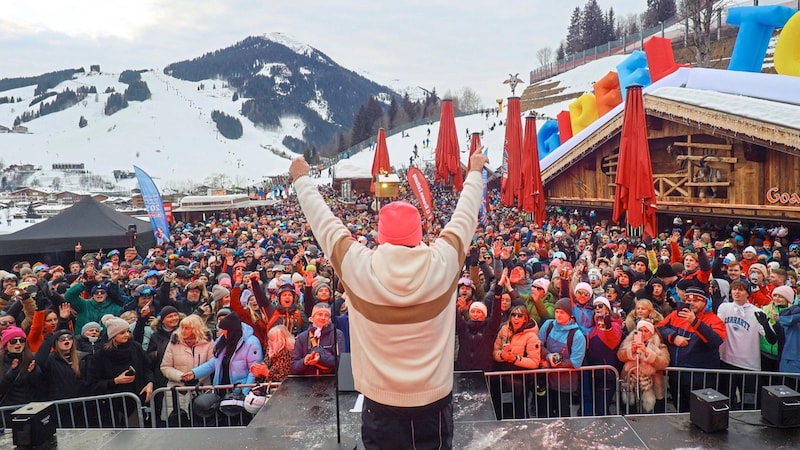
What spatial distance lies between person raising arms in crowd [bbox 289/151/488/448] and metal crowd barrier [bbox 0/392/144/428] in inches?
127

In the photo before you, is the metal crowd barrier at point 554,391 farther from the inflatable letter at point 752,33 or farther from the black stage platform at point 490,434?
the inflatable letter at point 752,33

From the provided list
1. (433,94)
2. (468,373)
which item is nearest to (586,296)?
(468,373)

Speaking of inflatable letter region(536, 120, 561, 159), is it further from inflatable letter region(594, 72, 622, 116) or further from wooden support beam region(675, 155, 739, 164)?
wooden support beam region(675, 155, 739, 164)

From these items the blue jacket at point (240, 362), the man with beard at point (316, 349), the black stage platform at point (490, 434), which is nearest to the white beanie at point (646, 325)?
the black stage platform at point (490, 434)

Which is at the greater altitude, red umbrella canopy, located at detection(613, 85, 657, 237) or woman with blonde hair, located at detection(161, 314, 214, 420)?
red umbrella canopy, located at detection(613, 85, 657, 237)

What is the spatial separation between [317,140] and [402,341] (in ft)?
481

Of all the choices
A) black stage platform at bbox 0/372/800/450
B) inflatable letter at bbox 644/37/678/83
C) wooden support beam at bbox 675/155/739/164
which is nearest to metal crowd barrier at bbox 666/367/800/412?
black stage platform at bbox 0/372/800/450

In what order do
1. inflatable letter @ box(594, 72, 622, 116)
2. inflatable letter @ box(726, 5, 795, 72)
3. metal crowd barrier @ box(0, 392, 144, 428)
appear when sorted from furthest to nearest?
inflatable letter @ box(594, 72, 622, 116) < inflatable letter @ box(726, 5, 795, 72) < metal crowd barrier @ box(0, 392, 144, 428)

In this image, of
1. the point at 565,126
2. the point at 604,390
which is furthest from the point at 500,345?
the point at 565,126

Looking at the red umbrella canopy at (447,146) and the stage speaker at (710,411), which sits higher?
the red umbrella canopy at (447,146)

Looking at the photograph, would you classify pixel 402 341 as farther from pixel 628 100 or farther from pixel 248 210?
pixel 248 210

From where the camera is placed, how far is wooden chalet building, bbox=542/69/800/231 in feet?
31.1

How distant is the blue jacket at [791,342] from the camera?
4664 mm

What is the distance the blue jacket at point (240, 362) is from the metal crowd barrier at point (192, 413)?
0.12 metres
